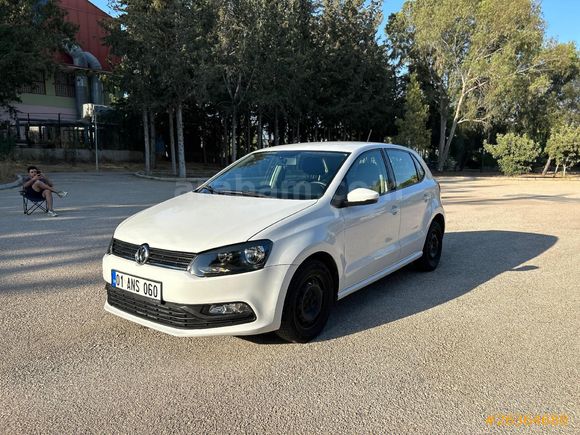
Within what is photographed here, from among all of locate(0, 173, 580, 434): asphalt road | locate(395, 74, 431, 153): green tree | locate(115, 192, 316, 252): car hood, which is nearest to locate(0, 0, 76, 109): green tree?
locate(0, 173, 580, 434): asphalt road

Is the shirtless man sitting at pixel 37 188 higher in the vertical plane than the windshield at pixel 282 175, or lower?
lower

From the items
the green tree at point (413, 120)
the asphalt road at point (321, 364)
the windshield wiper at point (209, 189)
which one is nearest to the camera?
the asphalt road at point (321, 364)

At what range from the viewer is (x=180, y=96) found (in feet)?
71.5

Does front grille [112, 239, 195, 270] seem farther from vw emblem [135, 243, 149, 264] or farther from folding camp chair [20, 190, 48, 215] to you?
folding camp chair [20, 190, 48, 215]

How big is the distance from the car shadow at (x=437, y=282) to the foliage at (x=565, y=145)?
2449 centimetres

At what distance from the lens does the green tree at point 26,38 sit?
66.2 ft

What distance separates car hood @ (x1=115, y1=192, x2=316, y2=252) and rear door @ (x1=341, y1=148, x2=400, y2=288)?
0.55 meters

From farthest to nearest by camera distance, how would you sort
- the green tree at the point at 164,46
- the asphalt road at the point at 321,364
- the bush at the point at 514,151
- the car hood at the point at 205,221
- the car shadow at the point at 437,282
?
1. the bush at the point at 514,151
2. the green tree at the point at 164,46
3. the car shadow at the point at 437,282
4. the car hood at the point at 205,221
5. the asphalt road at the point at 321,364

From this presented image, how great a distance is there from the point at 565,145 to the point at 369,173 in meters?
29.7

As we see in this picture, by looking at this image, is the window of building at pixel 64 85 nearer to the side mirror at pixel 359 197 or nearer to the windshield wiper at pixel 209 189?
the windshield wiper at pixel 209 189

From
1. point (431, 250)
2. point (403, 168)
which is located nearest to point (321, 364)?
point (403, 168)

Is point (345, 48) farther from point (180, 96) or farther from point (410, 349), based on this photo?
point (410, 349)

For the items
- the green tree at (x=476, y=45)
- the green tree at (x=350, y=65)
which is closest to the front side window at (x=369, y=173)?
the green tree at (x=350, y=65)

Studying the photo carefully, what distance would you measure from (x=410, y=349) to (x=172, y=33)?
801 inches
